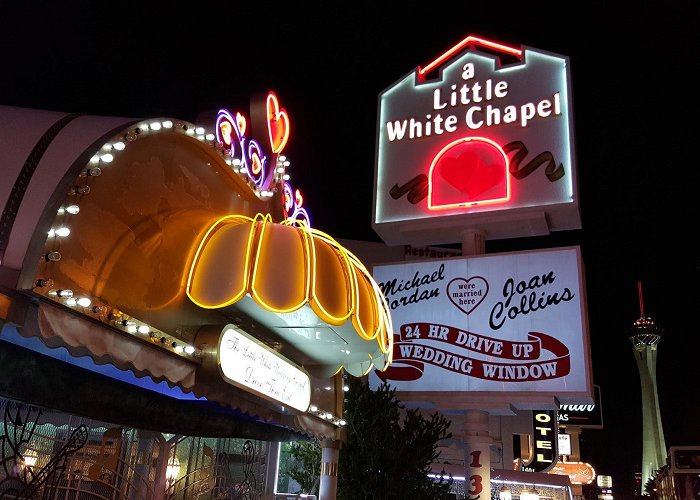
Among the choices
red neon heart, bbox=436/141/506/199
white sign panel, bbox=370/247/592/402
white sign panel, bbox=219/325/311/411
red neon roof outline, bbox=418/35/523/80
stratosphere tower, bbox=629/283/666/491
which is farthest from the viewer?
stratosphere tower, bbox=629/283/666/491

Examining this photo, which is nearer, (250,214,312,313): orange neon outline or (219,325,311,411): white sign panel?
(250,214,312,313): orange neon outline

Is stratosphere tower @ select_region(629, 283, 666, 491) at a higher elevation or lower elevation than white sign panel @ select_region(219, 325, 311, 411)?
higher

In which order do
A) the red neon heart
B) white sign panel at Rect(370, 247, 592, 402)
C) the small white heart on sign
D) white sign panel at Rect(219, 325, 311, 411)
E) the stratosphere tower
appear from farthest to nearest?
1. the stratosphere tower
2. the red neon heart
3. the small white heart on sign
4. white sign panel at Rect(370, 247, 592, 402)
5. white sign panel at Rect(219, 325, 311, 411)

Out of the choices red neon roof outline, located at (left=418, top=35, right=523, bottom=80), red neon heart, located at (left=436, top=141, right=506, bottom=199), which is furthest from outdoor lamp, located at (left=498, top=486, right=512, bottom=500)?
red neon roof outline, located at (left=418, top=35, right=523, bottom=80)

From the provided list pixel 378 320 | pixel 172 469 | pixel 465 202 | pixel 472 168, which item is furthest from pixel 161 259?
pixel 472 168

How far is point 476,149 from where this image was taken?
535 inches

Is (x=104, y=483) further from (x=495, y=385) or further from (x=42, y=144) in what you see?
(x=495, y=385)

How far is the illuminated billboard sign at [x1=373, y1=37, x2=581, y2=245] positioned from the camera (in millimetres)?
12680

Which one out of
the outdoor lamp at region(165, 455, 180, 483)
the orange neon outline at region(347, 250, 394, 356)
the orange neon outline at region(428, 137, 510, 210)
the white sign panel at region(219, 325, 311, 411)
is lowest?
the outdoor lamp at region(165, 455, 180, 483)

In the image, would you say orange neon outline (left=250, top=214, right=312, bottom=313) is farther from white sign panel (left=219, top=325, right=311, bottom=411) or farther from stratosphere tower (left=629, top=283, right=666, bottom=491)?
stratosphere tower (left=629, top=283, right=666, bottom=491)

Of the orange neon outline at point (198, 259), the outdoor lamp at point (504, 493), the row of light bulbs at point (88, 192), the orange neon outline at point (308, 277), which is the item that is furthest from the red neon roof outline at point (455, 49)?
the outdoor lamp at point (504, 493)

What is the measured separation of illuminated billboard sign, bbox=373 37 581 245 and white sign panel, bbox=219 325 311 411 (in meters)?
6.51

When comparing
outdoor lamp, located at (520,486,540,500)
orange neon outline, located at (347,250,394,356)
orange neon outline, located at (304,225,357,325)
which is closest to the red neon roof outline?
orange neon outline, located at (347,250,394,356)

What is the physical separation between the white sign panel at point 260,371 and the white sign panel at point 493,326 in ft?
16.0
